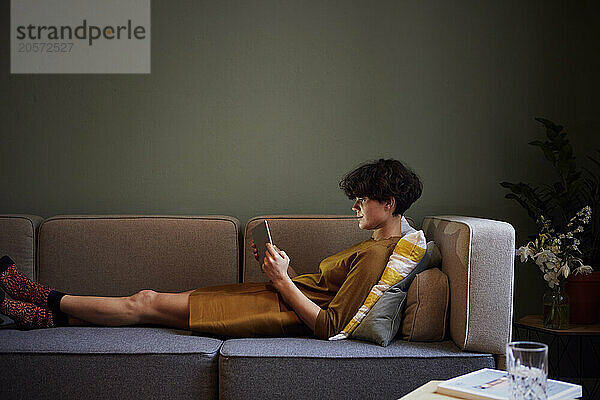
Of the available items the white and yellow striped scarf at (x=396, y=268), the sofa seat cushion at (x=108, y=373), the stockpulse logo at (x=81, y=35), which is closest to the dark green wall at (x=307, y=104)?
the stockpulse logo at (x=81, y=35)

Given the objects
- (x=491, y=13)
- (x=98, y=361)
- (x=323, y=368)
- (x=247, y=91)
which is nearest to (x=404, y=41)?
(x=491, y=13)

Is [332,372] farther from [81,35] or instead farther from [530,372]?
[81,35]

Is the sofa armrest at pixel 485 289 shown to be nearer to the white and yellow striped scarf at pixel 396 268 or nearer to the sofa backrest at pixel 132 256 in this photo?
the white and yellow striped scarf at pixel 396 268

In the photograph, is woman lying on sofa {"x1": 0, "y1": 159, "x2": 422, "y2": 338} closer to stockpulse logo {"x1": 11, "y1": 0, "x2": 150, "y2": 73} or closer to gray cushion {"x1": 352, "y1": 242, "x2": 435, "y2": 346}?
gray cushion {"x1": 352, "y1": 242, "x2": 435, "y2": 346}

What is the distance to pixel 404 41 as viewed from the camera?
345cm

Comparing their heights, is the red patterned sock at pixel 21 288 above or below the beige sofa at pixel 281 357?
above

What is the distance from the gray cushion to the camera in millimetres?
2443

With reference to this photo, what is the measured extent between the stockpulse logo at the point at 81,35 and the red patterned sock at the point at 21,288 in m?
1.12

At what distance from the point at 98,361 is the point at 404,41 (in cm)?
205

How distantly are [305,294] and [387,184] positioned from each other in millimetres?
533

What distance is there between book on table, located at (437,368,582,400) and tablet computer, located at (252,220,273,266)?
1196 millimetres

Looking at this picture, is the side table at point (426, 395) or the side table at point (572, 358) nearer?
the side table at point (426, 395)

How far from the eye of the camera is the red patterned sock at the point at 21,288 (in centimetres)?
279

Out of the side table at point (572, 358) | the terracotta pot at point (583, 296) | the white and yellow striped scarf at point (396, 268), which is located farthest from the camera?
A: the side table at point (572, 358)
